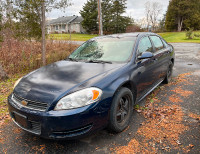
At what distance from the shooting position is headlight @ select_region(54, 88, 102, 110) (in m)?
2.04

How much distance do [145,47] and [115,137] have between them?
2.06 m

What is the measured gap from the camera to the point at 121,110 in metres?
2.65

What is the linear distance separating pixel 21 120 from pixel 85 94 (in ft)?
3.29

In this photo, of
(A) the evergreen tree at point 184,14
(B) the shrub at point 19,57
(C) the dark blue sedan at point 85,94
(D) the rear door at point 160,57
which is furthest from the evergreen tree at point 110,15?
(C) the dark blue sedan at point 85,94

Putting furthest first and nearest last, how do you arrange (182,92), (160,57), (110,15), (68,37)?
(110,15), (68,37), (182,92), (160,57)

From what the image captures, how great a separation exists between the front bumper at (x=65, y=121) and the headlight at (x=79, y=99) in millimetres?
57

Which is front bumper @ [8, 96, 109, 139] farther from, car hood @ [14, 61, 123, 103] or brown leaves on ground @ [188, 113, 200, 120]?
brown leaves on ground @ [188, 113, 200, 120]

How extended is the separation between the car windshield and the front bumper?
3.96 ft

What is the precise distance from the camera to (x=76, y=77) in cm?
245

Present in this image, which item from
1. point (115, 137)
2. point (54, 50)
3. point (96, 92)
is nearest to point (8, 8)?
point (54, 50)

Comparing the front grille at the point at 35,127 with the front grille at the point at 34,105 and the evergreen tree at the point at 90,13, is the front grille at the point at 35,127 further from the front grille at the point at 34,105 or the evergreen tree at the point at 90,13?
the evergreen tree at the point at 90,13

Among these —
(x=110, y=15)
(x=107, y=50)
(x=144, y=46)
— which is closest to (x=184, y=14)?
(x=110, y=15)

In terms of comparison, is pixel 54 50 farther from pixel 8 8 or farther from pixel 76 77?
pixel 76 77

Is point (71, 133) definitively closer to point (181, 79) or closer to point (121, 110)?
point (121, 110)
